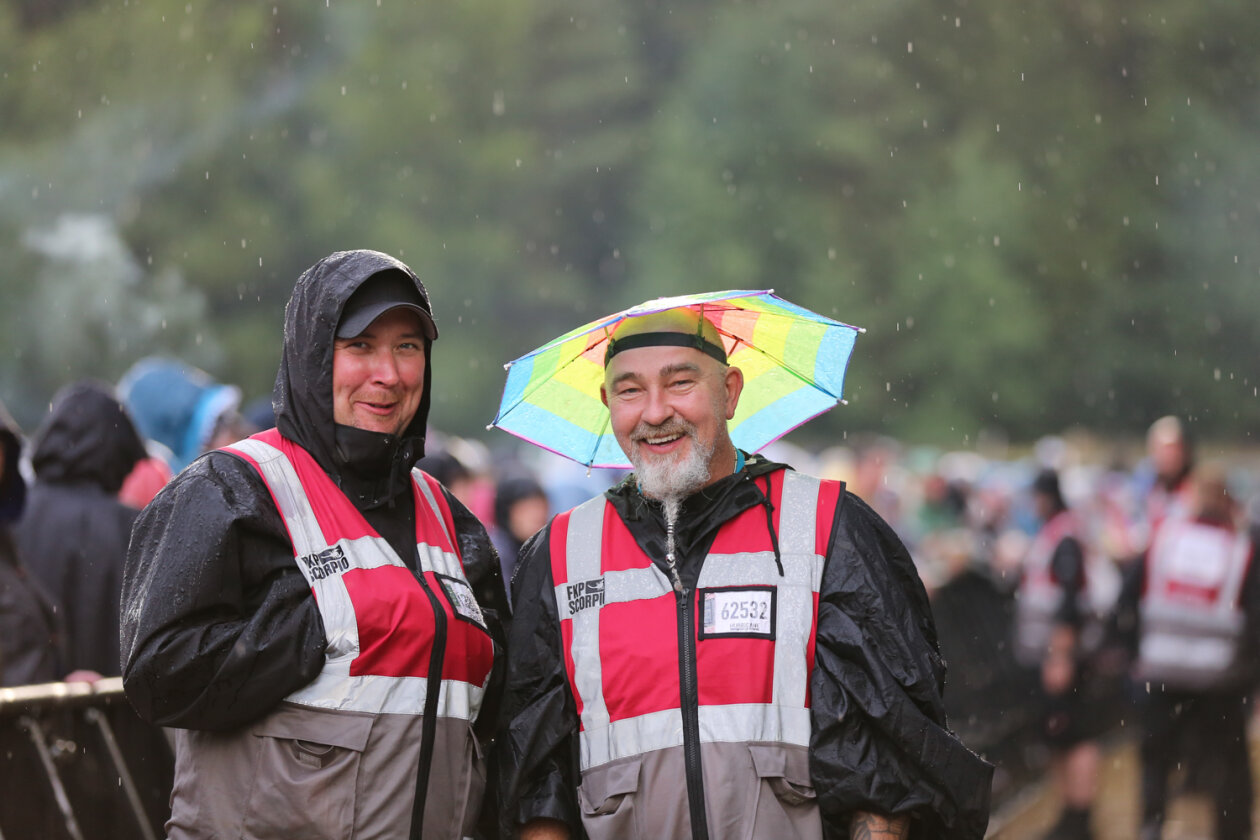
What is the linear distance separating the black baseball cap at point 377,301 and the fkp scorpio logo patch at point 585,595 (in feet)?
2.46

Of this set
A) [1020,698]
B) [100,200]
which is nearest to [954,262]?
[100,200]

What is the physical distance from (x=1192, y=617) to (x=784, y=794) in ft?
19.7

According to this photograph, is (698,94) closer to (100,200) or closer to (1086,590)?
(100,200)

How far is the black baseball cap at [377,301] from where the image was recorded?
3590 millimetres

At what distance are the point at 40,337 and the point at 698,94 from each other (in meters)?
19.1

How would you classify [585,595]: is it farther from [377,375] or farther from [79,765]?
[79,765]

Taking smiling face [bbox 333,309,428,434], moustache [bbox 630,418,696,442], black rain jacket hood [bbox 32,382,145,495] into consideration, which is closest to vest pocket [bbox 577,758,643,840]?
moustache [bbox 630,418,696,442]

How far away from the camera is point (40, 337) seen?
26.1 metres

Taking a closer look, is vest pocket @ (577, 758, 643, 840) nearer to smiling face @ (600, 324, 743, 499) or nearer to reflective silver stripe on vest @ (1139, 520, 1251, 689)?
smiling face @ (600, 324, 743, 499)

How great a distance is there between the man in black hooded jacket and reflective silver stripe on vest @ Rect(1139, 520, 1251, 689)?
621 centimetres

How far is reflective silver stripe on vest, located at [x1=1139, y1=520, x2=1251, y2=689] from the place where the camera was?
879 cm

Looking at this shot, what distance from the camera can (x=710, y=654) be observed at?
3.70 metres

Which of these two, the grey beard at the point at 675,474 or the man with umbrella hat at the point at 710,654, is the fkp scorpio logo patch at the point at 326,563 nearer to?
the man with umbrella hat at the point at 710,654

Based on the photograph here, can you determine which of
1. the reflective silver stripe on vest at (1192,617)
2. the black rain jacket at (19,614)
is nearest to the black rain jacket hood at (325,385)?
the black rain jacket at (19,614)
